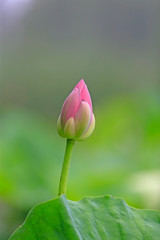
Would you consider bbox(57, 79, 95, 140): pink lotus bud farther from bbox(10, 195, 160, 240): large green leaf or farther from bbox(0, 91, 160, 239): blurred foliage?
bbox(0, 91, 160, 239): blurred foliage

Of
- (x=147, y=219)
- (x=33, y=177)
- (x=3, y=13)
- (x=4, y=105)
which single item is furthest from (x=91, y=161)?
(x=4, y=105)

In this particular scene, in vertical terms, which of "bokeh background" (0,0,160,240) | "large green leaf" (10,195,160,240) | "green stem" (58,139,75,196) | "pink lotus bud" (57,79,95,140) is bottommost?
"large green leaf" (10,195,160,240)

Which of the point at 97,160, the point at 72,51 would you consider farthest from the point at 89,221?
the point at 72,51

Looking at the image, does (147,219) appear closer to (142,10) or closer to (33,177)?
(33,177)

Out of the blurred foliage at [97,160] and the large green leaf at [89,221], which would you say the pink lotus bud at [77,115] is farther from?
the blurred foliage at [97,160]

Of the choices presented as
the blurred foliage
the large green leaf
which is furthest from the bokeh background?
the large green leaf

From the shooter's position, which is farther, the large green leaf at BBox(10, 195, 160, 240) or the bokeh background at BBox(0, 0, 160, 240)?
the bokeh background at BBox(0, 0, 160, 240)
